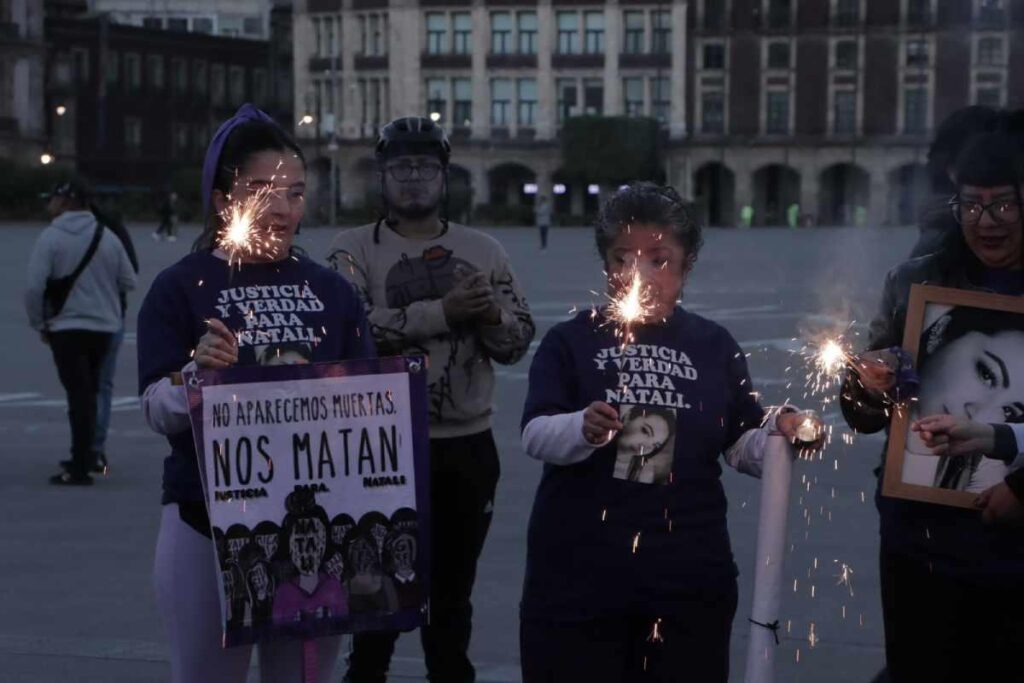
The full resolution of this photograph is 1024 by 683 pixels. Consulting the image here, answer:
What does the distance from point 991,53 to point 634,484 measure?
23.3ft

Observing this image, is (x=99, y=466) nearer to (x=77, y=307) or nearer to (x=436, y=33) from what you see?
(x=77, y=307)

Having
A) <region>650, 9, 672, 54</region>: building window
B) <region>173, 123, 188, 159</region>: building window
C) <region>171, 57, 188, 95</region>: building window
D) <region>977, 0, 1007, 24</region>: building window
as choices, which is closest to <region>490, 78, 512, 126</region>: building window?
<region>650, 9, 672, 54</region>: building window

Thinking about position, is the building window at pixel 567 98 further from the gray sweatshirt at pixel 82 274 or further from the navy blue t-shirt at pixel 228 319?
the navy blue t-shirt at pixel 228 319

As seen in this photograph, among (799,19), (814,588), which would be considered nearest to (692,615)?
(814,588)

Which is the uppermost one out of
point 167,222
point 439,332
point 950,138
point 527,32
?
point 527,32

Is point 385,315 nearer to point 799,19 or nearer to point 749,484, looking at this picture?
point 749,484

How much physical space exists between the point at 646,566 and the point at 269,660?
931 mm

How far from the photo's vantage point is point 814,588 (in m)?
8.14

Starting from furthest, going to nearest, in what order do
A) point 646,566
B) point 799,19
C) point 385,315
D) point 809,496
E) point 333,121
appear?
1. point 333,121
2. point 799,19
3. point 809,496
4. point 385,315
5. point 646,566

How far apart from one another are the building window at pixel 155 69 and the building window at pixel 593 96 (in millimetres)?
22476

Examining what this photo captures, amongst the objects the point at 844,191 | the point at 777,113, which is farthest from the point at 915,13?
the point at 777,113

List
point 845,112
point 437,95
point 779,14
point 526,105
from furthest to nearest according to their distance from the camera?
point 526,105 < point 437,95 < point 845,112 < point 779,14

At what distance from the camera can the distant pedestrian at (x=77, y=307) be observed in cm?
1111

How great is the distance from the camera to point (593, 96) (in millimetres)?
94688
